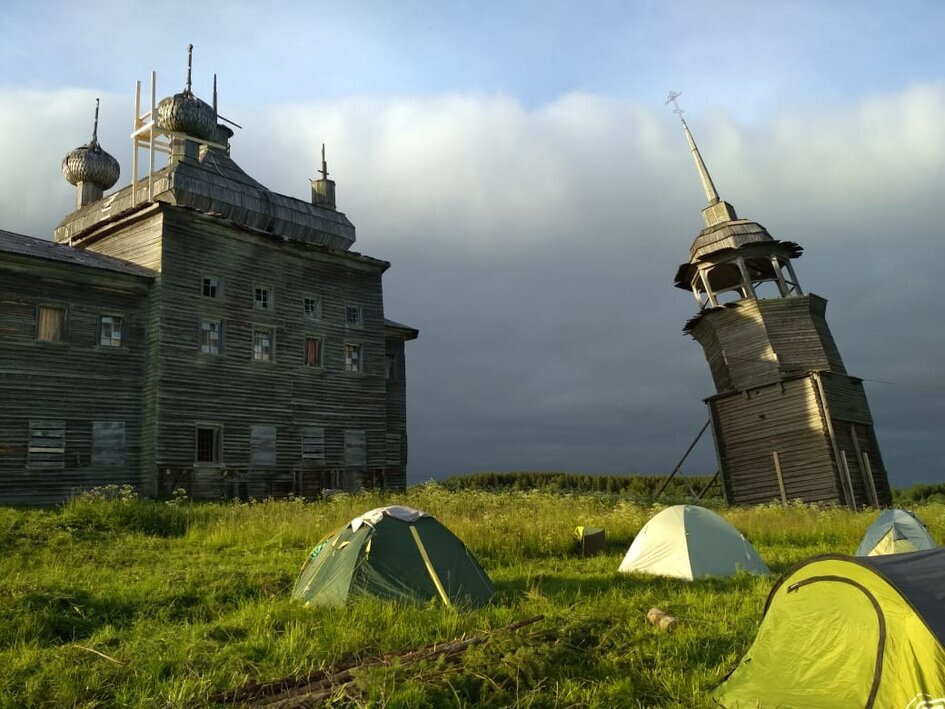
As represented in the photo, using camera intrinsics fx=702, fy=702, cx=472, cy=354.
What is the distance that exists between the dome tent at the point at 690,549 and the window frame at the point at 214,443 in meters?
17.8

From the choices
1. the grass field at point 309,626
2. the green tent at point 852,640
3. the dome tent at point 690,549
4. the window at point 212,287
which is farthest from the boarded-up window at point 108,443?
the green tent at point 852,640

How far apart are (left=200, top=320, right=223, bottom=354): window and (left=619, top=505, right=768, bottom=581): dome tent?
19.1m

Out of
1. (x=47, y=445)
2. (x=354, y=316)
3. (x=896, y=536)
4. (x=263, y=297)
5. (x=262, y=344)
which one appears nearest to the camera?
(x=896, y=536)

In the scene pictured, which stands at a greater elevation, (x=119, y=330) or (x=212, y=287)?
(x=212, y=287)

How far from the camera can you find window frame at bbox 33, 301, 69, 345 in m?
23.1

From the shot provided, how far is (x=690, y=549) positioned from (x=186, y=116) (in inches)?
1155

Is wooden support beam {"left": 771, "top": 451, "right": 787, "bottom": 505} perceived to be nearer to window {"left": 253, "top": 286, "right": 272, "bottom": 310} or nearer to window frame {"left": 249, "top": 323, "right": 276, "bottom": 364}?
window frame {"left": 249, "top": 323, "right": 276, "bottom": 364}

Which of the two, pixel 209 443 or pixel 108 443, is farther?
pixel 209 443

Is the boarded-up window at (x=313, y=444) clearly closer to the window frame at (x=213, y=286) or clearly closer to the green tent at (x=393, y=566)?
the window frame at (x=213, y=286)

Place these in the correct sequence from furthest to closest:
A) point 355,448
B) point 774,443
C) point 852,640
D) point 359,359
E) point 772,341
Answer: point 359,359 < point 772,341 < point 774,443 < point 355,448 < point 852,640

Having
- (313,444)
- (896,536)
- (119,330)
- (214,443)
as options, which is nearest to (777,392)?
(896,536)

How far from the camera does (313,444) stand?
29.0 meters

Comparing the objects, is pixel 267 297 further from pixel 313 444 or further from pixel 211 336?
pixel 313 444

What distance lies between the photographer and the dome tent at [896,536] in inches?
550
